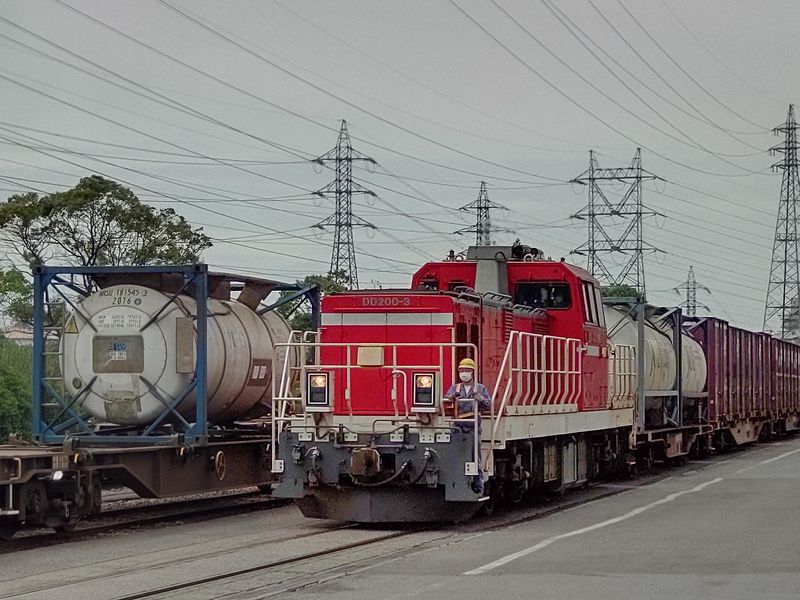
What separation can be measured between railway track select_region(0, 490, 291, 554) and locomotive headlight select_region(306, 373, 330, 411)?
130 inches

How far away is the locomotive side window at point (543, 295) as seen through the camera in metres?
20.5

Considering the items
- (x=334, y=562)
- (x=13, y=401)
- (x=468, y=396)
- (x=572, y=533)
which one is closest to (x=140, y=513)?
(x=468, y=396)

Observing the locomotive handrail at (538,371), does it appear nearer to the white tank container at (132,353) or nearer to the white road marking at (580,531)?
the white road marking at (580,531)

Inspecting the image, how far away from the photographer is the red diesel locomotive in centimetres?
1648

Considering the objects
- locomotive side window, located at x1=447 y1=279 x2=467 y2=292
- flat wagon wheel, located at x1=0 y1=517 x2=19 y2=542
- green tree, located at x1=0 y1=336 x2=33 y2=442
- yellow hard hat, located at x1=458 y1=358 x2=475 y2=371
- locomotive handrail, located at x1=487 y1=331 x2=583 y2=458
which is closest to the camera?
flat wagon wheel, located at x1=0 y1=517 x2=19 y2=542

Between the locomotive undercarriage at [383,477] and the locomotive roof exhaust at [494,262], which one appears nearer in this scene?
the locomotive undercarriage at [383,477]

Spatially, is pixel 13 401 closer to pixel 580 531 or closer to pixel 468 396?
pixel 468 396

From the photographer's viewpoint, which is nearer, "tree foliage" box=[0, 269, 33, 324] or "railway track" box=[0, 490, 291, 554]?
"railway track" box=[0, 490, 291, 554]

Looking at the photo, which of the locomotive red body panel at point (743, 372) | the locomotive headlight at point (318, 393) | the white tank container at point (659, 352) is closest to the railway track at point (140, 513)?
the locomotive headlight at point (318, 393)

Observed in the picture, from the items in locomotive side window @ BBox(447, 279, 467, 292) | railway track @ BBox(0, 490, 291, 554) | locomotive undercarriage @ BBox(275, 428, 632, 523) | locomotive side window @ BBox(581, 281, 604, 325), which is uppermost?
locomotive side window @ BBox(447, 279, 467, 292)

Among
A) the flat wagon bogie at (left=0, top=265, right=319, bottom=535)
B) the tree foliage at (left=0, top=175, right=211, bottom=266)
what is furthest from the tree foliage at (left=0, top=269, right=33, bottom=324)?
the flat wagon bogie at (left=0, top=265, right=319, bottom=535)

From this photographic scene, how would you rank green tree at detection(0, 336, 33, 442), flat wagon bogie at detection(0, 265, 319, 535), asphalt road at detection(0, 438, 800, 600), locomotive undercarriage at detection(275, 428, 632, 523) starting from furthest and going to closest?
green tree at detection(0, 336, 33, 442) < flat wagon bogie at detection(0, 265, 319, 535) < locomotive undercarriage at detection(275, 428, 632, 523) < asphalt road at detection(0, 438, 800, 600)

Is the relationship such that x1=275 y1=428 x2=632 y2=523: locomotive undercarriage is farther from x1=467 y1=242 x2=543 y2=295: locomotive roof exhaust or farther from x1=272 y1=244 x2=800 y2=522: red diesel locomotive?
x1=467 y1=242 x2=543 y2=295: locomotive roof exhaust

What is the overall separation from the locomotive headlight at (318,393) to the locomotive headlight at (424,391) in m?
1.22
